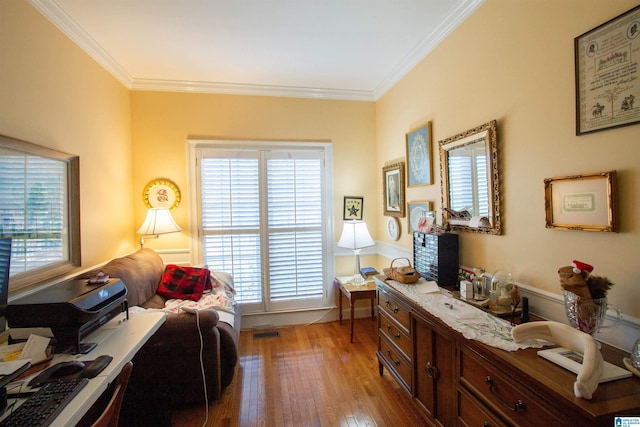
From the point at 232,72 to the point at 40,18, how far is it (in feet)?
4.72

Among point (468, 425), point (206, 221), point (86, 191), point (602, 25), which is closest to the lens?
point (602, 25)

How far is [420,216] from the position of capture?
8.61 feet

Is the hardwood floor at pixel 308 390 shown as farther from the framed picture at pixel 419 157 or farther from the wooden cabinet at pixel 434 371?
the framed picture at pixel 419 157

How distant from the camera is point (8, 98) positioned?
1673 mm

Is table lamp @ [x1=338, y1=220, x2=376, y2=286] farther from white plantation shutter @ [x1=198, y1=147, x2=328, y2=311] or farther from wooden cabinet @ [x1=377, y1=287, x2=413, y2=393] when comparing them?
wooden cabinet @ [x1=377, y1=287, x2=413, y2=393]

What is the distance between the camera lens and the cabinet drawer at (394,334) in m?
1.94

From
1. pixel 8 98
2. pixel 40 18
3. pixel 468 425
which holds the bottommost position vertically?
pixel 468 425

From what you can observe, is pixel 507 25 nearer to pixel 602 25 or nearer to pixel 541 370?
pixel 602 25

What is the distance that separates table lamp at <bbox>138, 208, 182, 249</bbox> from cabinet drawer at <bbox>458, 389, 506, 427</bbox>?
2.78m

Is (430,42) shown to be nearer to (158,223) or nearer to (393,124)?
(393,124)

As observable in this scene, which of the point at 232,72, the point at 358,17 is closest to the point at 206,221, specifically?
the point at 232,72

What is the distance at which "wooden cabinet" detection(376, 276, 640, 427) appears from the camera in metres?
0.89

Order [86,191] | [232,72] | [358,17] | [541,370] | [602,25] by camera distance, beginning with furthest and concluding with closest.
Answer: [232,72]
[86,191]
[358,17]
[602,25]
[541,370]

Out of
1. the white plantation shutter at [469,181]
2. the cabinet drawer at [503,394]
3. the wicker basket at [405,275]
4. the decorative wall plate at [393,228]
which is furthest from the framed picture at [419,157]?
the cabinet drawer at [503,394]
